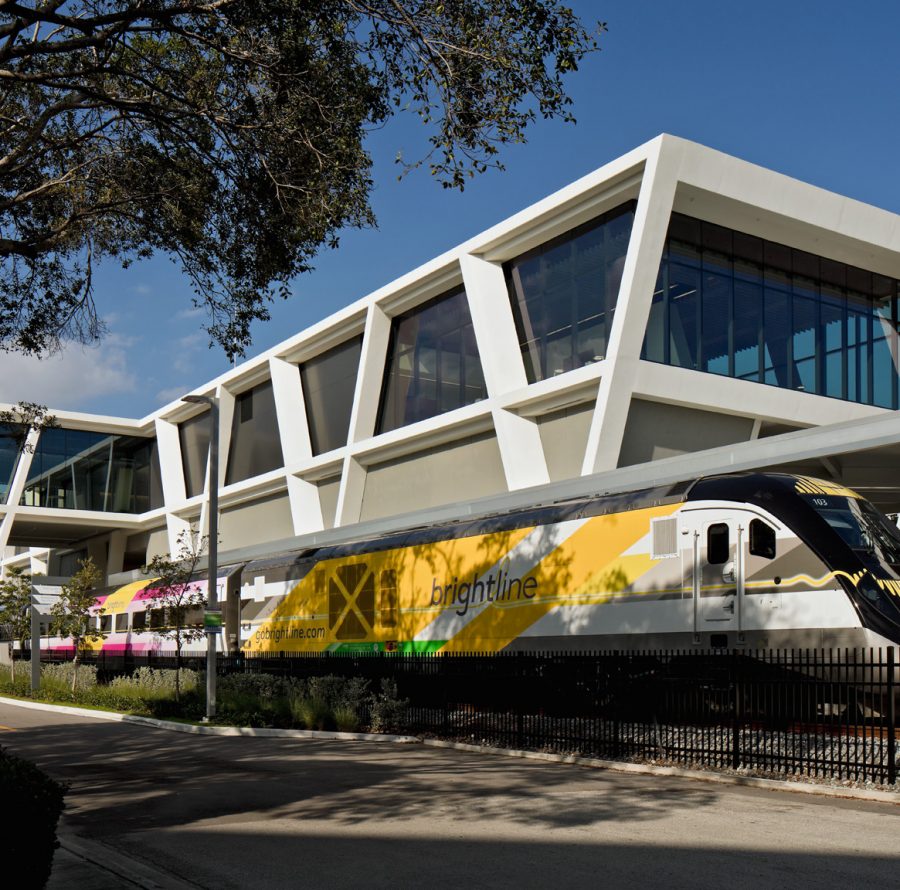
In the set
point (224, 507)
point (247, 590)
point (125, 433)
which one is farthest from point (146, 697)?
point (125, 433)

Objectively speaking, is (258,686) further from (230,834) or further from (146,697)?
(230,834)

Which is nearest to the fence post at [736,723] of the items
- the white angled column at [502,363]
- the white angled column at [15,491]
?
the white angled column at [502,363]

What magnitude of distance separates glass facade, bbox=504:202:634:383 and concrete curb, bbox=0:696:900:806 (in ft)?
Answer: 46.1

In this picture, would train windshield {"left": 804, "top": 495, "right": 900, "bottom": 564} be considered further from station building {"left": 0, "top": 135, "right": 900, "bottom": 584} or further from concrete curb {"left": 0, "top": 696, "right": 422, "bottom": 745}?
concrete curb {"left": 0, "top": 696, "right": 422, "bottom": 745}

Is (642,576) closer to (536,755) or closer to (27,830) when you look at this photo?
(536,755)

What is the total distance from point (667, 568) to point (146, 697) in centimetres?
1500

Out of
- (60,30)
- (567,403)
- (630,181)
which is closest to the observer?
(60,30)

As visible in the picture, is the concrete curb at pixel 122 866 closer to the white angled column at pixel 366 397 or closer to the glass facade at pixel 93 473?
the white angled column at pixel 366 397

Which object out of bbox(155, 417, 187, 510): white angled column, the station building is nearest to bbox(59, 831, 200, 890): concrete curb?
the station building

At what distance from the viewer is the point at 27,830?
6586 millimetres

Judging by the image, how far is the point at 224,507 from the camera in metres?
51.5

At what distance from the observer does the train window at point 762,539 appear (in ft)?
54.4

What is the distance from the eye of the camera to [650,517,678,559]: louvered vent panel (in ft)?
59.1

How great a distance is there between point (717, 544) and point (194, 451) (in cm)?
4228
